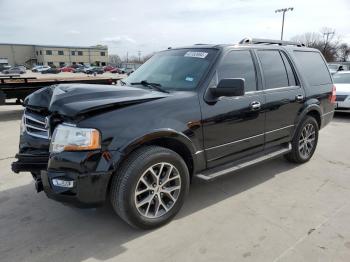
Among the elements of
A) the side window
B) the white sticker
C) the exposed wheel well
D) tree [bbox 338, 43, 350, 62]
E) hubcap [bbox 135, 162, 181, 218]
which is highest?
tree [bbox 338, 43, 350, 62]

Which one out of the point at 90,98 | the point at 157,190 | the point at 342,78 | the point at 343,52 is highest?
the point at 343,52

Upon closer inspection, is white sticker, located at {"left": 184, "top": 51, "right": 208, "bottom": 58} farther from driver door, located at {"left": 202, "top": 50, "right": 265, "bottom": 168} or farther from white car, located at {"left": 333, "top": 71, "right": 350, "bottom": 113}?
white car, located at {"left": 333, "top": 71, "right": 350, "bottom": 113}

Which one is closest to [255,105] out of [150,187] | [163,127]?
[163,127]

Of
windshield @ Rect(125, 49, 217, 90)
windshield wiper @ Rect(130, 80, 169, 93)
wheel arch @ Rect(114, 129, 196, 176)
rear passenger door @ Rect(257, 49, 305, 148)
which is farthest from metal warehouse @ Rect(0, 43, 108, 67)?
wheel arch @ Rect(114, 129, 196, 176)

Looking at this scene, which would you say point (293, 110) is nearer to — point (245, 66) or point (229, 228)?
point (245, 66)

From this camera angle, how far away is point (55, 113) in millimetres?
2875

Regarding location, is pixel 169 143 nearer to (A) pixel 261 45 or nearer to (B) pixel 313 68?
(A) pixel 261 45

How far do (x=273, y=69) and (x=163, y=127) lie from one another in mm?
2126

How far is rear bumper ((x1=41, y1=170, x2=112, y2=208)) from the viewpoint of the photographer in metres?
2.71

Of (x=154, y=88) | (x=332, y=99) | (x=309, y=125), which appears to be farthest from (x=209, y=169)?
(x=332, y=99)

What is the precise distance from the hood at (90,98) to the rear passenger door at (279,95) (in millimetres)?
1629

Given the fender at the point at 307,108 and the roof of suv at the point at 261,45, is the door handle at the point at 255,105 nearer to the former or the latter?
the roof of suv at the point at 261,45

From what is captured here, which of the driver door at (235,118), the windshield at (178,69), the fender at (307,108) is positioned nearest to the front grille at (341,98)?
the fender at (307,108)

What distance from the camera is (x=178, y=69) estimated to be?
3842 millimetres
